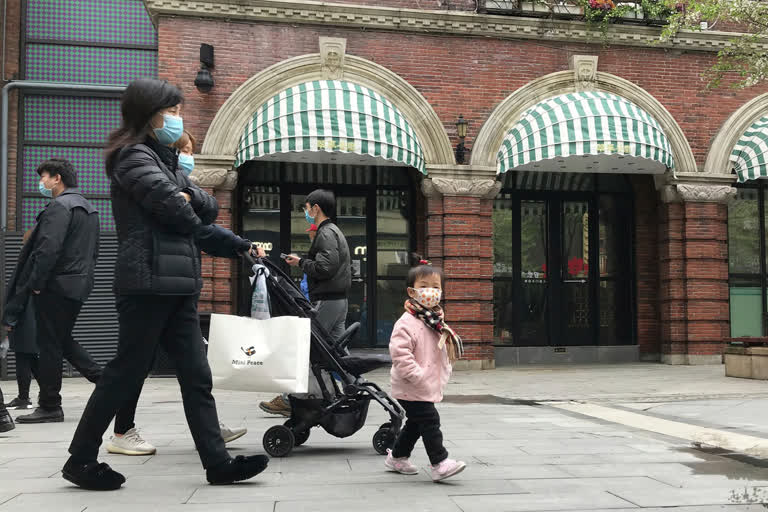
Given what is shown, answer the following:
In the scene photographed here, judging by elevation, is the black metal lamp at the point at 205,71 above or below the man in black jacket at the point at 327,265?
above

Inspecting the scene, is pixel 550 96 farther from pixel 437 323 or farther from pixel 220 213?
pixel 437 323

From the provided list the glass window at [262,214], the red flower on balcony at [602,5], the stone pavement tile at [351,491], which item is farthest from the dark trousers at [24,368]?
the red flower on balcony at [602,5]

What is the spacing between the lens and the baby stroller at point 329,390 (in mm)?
5324

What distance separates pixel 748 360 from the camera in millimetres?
11914

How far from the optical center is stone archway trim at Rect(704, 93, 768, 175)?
49.5 feet

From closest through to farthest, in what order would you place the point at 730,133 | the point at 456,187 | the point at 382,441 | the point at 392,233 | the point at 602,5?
the point at 382,441
the point at 456,187
the point at 602,5
the point at 730,133
the point at 392,233

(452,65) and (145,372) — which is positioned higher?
(452,65)

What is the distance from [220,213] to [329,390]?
828 centimetres

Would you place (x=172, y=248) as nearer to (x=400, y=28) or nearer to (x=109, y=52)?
(x=400, y=28)

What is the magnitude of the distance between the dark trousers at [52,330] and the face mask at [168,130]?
2943 mm

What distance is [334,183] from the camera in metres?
15.1

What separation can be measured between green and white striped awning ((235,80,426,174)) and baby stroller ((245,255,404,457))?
25.6 ft

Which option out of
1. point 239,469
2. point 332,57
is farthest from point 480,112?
point 239,469

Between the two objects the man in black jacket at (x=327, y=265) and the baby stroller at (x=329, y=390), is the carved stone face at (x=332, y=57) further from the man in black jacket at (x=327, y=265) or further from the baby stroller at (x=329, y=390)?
the baby stroller at (x=329, y=390)
